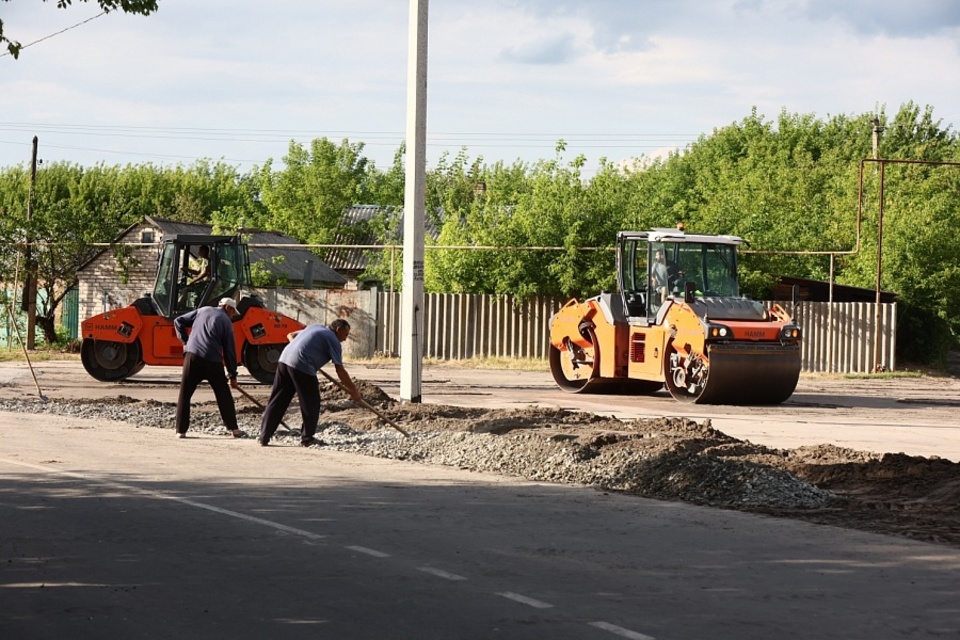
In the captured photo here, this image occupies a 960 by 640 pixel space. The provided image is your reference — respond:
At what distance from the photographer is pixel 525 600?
25.2 feet

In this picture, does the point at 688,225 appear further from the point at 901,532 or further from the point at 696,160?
the point at 901,532

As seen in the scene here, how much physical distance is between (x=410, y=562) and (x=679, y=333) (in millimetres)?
16283

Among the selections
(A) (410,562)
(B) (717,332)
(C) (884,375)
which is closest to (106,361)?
(B) (717,332)

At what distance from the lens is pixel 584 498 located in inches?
492

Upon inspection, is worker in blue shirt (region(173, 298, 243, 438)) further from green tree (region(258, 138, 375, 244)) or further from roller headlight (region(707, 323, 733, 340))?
green tree (region(258, 138, 375, 244))

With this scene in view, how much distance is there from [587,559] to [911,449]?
9585 mm

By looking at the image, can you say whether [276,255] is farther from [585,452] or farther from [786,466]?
[786,466]

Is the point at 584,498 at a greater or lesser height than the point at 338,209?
lesser

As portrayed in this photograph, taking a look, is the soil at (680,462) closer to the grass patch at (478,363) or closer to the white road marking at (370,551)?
the white road marking at (370,551)

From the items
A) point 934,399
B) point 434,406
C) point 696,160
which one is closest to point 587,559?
point 434,406

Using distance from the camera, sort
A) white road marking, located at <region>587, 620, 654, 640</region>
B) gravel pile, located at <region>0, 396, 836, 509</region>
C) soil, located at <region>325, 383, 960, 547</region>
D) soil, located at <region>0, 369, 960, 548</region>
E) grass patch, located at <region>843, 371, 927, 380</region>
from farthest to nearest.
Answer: grass patch, located at <region>843, 371, 927, 380</region>, gravel pile, located at <region>0, 396, 836, 509</region>, soil, located at <region>0, 369, 960, 548</region>, soil, located at <region>325, 383, 960, 547</region>, white road marking, located at <region>587, 620, 654, 640</region>

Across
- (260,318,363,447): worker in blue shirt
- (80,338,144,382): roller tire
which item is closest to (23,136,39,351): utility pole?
(80,338,144,382): roller tire

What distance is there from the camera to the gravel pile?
41.3ft

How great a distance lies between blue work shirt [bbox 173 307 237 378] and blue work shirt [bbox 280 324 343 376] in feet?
4.63
